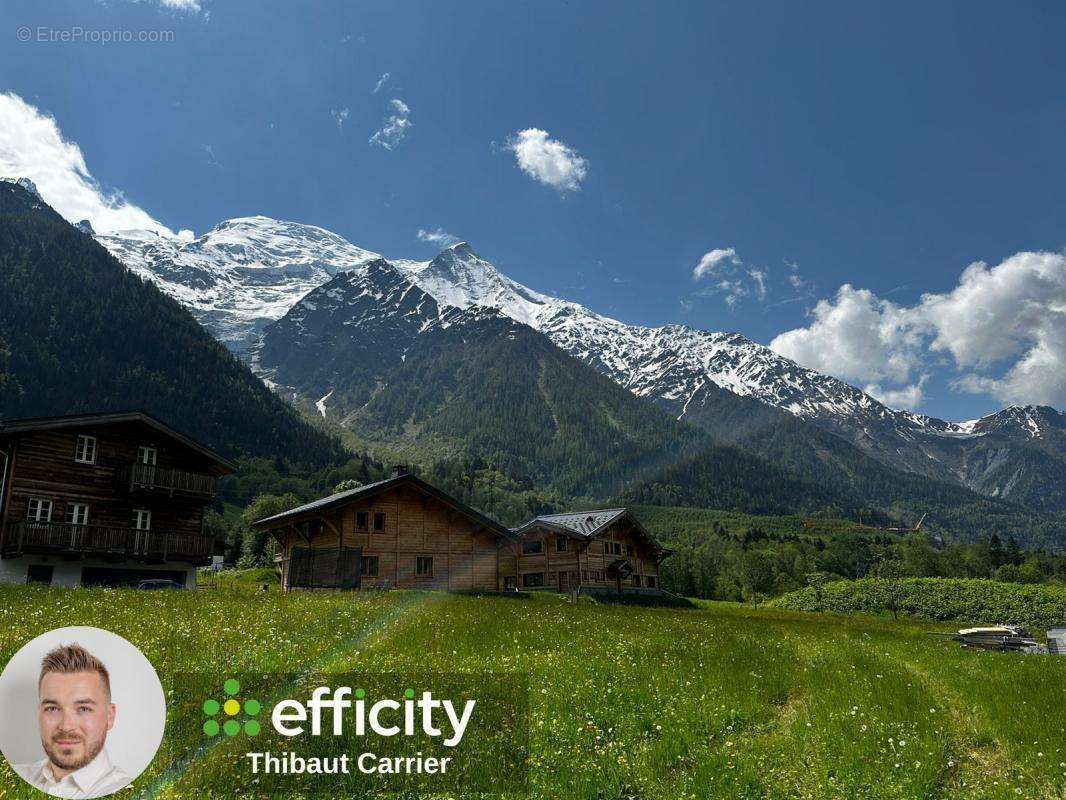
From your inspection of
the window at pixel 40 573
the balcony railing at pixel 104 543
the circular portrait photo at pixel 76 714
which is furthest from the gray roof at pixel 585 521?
the circular portrait photo at pixel 76 714

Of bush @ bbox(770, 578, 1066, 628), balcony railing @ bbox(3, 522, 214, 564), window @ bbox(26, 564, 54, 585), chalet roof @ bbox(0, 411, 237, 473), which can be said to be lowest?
bush @ bbox(770, 578, 1066, 628)

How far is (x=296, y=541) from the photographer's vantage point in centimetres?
5450

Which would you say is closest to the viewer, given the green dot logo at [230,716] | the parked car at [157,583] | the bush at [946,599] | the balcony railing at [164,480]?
the green dot logo at [230,716]

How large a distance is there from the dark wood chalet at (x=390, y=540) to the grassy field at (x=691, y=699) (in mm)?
28458

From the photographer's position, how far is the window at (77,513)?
44188mm

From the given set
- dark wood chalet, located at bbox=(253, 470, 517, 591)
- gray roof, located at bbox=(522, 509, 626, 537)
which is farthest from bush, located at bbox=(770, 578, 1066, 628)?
dark wood chalet, located at bbox=(253, 470, 517, 591)

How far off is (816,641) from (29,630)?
2161 cm

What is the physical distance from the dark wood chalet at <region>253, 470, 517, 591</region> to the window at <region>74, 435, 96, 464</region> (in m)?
12.8

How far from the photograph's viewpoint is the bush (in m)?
59.0

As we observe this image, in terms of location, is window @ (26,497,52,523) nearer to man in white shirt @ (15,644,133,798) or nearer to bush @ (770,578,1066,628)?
man in white shirt @ (15,644,133,798)

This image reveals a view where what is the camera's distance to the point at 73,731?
8.34 meters

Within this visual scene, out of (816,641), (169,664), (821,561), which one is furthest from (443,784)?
(821,561)

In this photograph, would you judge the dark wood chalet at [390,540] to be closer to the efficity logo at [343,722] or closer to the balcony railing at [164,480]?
the balcony railing at [164,480]

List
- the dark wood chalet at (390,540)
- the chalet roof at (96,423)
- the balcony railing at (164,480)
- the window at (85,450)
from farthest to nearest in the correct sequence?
the dark wood chalet at (390,540) < the balcony railing at (164,480) < the window at (85,450) < the chalet roof at (96,423)
